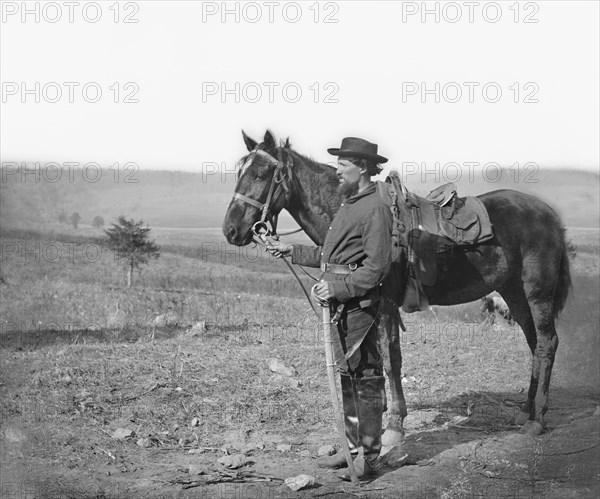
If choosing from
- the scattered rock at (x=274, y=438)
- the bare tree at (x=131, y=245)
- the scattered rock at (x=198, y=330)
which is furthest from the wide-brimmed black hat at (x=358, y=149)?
the bare tree at (x=131, y=245)

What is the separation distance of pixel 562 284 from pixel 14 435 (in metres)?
5.88

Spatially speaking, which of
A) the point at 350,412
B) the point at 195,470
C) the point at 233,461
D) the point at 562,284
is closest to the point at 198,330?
the point at 233,461

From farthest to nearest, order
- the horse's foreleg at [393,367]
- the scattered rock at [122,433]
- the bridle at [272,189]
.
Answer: the scattered rock at [122,433] → the bridle at [272,189] → the horse's foreleg at [393,367]

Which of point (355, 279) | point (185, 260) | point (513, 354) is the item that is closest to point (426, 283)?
point (355, 279)

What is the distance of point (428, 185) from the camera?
65.5 feet

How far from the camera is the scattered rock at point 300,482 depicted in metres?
5.29

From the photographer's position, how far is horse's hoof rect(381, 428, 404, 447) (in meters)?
6.54

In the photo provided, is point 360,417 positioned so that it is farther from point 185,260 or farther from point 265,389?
point 185,260

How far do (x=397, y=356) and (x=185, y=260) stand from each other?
1297 cm

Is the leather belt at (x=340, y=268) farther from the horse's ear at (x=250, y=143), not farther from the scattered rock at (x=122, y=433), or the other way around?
the scattered rock at (x=122, y=433)

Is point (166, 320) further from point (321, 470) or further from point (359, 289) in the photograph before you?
point (359, 289)

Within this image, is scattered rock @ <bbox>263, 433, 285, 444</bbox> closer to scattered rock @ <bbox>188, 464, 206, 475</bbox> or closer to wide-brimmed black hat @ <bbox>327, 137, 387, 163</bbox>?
scattered rock @ <bbox>188, 464, 206, 475</bbox>

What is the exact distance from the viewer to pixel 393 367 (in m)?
6.86

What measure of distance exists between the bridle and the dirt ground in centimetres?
210
